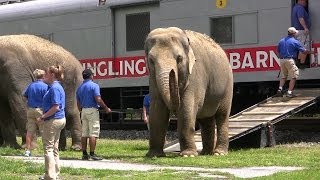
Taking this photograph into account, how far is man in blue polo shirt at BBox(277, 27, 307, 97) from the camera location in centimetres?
1733

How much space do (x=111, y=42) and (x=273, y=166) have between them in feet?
33.3

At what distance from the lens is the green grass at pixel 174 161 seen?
1082 cm

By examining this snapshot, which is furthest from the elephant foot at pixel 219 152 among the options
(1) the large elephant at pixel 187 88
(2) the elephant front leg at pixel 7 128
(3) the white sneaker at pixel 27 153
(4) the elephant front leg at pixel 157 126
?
(2) the elephant front leg at pixel 7 128

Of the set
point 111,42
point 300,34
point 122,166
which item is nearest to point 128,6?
point 111,42

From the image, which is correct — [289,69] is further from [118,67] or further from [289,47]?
[118,67]

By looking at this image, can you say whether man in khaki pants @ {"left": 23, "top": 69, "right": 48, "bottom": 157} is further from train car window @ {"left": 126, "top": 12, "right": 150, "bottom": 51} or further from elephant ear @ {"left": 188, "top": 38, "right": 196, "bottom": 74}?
train car window @ {"left": 126, "top": 12, "right": 150, "bottom": 51}

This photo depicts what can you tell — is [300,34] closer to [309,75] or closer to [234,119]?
[309,75]

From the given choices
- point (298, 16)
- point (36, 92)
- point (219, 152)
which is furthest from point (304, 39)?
point (36, 92)

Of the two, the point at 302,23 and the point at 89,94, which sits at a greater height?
the point at 302,23

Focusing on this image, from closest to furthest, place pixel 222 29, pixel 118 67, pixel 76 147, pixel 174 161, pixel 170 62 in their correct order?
1. pixel 174 161
2. pixel 170 62
3. pixel 76 147
4. pixel 222 29
5. pixel 118 67

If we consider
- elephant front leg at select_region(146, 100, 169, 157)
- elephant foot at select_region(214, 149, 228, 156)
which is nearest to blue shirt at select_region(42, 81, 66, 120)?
elephant front leg at select_region(146, 100, 169, 157)

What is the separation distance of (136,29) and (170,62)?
26.2 feet

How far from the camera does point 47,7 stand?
23.6 meters

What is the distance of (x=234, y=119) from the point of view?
1741 cm
